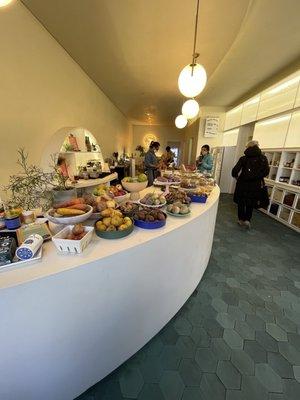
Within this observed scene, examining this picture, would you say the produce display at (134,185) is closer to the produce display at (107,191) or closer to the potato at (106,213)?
the produce display at (107,191)

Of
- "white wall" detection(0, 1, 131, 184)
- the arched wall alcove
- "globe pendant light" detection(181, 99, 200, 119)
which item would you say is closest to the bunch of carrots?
"white wall" detection(0, 1, 131, 184)

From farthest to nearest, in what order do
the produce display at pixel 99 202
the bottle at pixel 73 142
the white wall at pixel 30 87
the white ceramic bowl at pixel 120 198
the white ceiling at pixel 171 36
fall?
the bottle at pixel 73 142 < the white ceiling at pixel 171 36 < the white wall at pixel 30 87 < the white ceramic bowl at pixel 120 198 < the produce display at pixel 99 202

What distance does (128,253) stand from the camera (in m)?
1.00

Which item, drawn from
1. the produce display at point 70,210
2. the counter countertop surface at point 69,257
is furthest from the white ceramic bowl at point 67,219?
the counter countertop surface at point 69,257

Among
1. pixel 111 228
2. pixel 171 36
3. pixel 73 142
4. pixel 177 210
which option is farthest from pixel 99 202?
pixel 171 36

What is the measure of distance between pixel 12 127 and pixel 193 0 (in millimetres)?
2423

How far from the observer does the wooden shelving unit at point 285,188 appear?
3.59 meters

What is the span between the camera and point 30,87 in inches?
92.1

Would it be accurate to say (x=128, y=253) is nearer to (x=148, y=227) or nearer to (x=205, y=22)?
(x=148, y=227)

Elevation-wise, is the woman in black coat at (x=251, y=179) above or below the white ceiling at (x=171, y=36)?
below

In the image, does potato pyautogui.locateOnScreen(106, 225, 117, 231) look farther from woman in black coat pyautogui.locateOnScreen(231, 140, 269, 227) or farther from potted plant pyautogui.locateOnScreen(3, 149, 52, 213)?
woman in black coat pyautogui.locateOnScreen(231, 140, 269, 227)

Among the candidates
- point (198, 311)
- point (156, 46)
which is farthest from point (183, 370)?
point (156, 46)

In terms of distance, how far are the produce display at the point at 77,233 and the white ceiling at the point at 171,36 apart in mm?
2582

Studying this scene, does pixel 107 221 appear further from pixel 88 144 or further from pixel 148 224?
pixel 88 144
